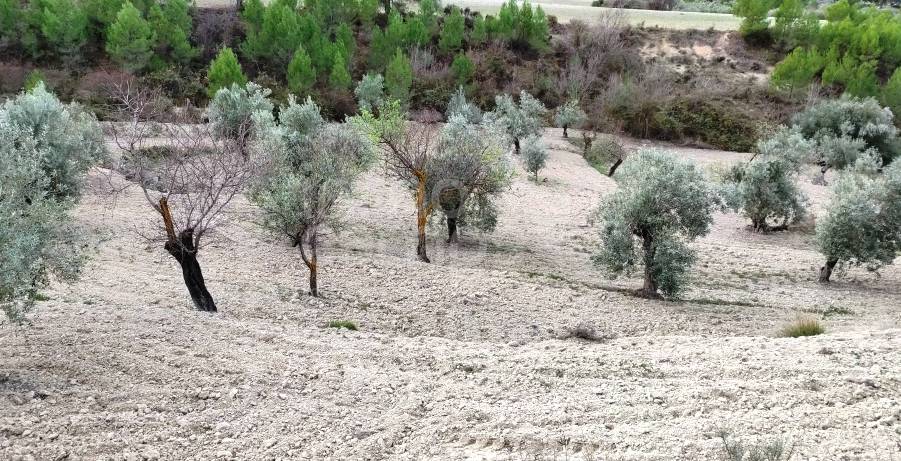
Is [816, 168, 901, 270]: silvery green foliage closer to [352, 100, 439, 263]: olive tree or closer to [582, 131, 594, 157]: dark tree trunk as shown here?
[352, 100, 439, 263]: olive tree

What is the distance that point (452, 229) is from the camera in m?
24.7

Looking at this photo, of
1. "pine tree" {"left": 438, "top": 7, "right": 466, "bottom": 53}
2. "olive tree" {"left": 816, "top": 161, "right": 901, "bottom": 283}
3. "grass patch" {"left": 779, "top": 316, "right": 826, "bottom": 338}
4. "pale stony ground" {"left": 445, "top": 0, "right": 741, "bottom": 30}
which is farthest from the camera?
"pale stony ground" {"left": 445, "top": 0, "right": 741, "bottom": 30}

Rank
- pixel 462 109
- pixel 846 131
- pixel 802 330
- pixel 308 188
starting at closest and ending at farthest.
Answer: pixel 802 330 < pixel 308 188 < pixel 846 131 < pixel 462 109

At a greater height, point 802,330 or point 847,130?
point 847,130

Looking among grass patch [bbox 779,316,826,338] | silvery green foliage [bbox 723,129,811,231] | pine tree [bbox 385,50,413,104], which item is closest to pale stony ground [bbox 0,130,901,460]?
grass patch [bbox 779,316,826,338]

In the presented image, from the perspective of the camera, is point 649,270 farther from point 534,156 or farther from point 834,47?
point 834,47

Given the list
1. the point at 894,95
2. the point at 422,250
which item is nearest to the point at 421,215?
the point at 422,250

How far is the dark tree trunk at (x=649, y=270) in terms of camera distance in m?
18.5

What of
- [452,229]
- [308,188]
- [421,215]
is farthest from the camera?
[452,229]

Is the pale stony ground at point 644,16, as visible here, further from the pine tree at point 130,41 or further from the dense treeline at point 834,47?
the pine tree at point 130,41

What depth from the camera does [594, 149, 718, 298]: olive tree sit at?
17844 millimetres

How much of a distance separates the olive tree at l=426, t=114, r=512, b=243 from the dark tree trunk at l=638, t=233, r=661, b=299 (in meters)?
6.48

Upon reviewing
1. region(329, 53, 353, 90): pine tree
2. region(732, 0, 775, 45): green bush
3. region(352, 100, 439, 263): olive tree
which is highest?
region(732, 0, 775, 45): green bush

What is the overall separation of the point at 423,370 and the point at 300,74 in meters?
44.1
